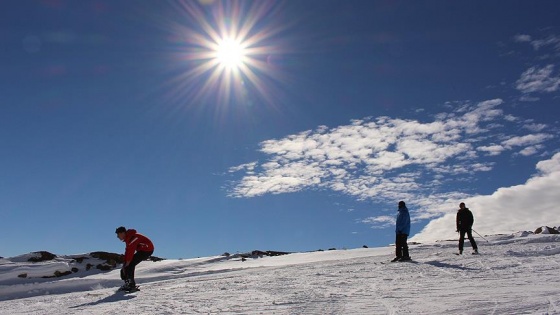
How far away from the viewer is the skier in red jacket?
11.1 metres

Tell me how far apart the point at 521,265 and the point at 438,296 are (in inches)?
182

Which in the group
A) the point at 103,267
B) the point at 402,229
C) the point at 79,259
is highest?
the point at 79,259

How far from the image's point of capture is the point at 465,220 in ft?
53.8

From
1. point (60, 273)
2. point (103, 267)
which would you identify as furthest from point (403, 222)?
point (60, 273)

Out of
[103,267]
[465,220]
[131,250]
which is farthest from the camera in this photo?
[103,267]

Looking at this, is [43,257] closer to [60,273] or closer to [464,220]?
[60,273]

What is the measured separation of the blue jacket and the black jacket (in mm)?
2131

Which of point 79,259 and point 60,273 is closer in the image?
point 60,273

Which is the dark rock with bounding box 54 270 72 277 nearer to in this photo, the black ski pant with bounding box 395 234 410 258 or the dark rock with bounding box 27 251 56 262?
the dark rock with bounding box 27 251 56 262

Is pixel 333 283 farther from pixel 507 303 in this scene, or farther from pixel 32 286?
pixel 32 286

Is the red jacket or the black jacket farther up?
the black jacket

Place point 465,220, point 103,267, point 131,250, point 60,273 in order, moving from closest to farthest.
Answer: point 131,250
point 465,220
point 60,273
point 103,267

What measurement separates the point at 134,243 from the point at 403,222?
8.30m

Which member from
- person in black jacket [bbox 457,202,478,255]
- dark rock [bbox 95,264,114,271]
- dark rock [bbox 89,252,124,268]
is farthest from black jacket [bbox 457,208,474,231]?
dark rock [bbox 89,252,124,268]
